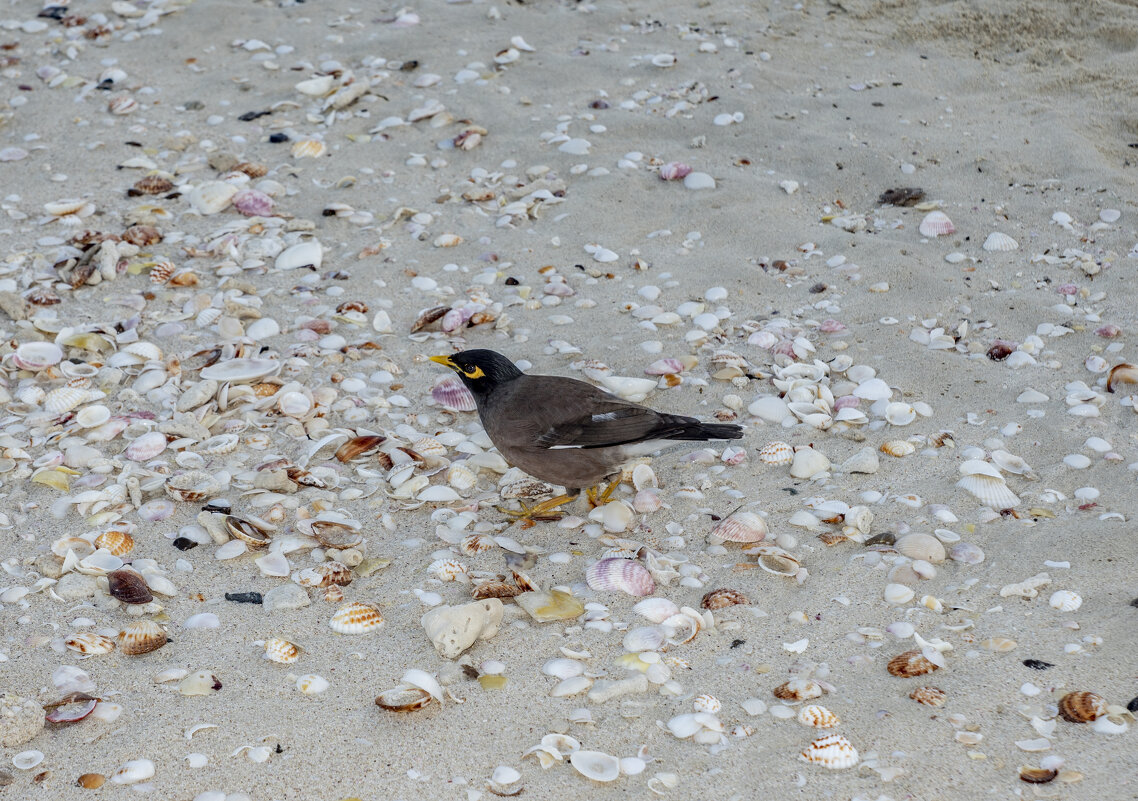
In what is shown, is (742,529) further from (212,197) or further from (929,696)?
(212,197)

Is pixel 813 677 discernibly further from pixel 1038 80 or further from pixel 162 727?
pixel 1038 80

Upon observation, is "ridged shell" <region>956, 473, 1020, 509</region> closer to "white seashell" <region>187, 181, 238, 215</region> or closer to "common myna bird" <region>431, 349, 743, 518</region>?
"common myna bird" <region>431, 349, 743, 518</region>

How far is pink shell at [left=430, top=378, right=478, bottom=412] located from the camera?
17.4ft

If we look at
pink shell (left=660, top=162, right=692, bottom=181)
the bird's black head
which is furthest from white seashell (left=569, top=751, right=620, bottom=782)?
pink shell (left=660, top=162, right=692, bottom=181)

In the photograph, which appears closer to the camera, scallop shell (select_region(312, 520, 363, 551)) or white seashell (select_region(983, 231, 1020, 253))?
scallop shell (select_region(312, 520, 363, 551))

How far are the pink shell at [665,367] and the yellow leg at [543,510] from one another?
0.93 meters

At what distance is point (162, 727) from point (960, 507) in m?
3.13

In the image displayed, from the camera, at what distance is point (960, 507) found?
4.30m

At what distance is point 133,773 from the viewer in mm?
3043

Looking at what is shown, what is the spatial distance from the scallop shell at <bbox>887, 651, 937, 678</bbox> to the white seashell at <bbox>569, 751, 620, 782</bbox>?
988mm

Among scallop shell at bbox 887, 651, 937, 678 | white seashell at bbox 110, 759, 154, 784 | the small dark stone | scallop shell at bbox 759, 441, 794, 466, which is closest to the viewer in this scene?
white seashell at bbox 110, 759, 154, 784

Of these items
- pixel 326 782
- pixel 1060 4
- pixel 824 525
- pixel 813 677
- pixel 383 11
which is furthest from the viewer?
pixel 383 11

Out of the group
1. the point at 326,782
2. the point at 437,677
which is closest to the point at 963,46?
the point at 437,677

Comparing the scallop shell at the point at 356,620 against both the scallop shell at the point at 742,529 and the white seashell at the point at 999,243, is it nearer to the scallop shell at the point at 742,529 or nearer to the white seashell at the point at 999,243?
the scallop shell at the point at 742,529
